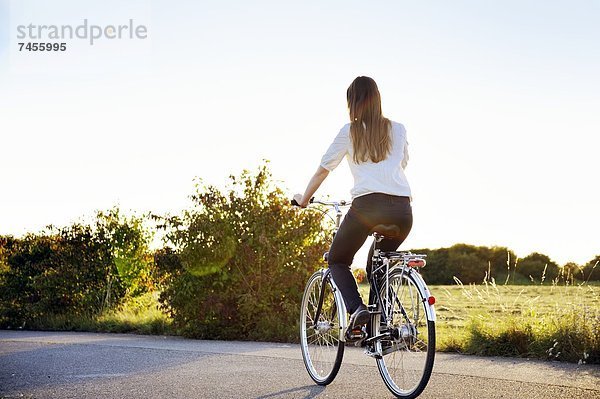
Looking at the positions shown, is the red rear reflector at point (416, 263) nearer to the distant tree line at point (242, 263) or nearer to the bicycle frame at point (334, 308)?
the bicycle frame at point (334, 308)

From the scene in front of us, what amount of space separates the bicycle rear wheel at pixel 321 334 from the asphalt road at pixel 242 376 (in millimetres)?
147

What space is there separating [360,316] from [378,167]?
3.74 feet

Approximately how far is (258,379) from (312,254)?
526 centimetres

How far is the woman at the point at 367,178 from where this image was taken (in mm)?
5273

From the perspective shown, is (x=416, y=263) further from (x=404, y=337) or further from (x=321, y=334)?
(x=321, y=334)

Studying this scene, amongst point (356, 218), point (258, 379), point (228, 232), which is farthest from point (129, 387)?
point (228, 232)

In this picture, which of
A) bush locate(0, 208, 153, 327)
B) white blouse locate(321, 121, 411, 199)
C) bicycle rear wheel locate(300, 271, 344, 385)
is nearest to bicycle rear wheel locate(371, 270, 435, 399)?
bicycle rear wheel locate(300, 271, 344, 385)

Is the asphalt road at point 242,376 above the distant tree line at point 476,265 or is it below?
below

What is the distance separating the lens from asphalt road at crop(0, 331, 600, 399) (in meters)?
5.66

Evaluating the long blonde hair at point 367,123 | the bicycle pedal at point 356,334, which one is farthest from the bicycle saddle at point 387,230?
the bicycle pedal at point 356,334

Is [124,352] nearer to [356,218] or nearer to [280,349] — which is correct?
[280,349]

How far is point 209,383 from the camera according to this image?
6.19 metres

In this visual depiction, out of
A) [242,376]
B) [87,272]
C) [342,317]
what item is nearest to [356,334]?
[342,317]

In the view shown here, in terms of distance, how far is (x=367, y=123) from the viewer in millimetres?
5422
